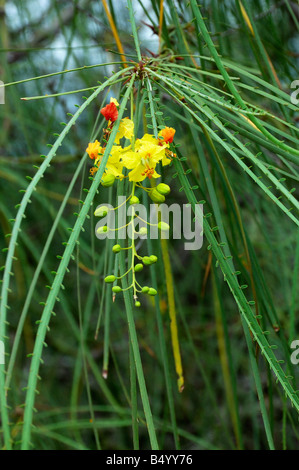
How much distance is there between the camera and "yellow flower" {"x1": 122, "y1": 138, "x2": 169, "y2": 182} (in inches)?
16.6

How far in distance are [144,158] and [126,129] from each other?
0.11 ft

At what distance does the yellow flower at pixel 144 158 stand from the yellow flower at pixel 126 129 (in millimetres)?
14

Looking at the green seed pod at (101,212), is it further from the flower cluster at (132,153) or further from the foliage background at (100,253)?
the foliage background at (100,253)

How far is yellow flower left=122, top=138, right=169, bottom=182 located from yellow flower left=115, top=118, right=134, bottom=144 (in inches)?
0.6

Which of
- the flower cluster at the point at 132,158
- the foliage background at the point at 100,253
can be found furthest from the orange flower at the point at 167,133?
the foliage background at the point at 100,253

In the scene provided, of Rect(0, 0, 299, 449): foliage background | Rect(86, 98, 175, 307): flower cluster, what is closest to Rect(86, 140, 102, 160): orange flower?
Rect(86, 98, 175, 307): flower cluster

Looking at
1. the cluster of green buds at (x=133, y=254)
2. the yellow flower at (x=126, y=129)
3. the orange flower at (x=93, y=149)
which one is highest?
the yellow flower at (x=126, y=129)

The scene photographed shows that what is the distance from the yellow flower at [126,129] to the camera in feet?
1.42

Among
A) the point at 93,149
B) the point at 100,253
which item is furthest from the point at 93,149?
the point at 100,253

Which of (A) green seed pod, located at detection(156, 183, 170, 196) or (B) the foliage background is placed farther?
(B) the foliage background

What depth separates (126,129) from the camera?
1.43 feet

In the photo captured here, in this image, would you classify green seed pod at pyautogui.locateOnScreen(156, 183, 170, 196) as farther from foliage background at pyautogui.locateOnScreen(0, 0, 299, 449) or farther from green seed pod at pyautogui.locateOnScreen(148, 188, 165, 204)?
foliage background at pyautogui.locateOnScreen(0, 0, 299, 449)

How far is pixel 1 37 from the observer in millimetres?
1043
